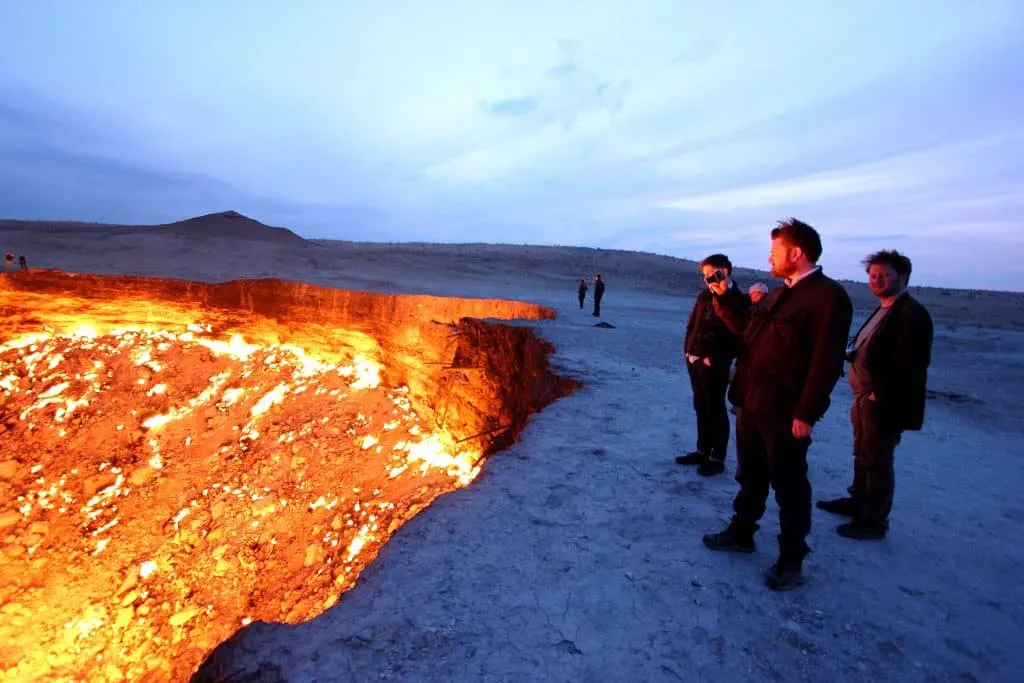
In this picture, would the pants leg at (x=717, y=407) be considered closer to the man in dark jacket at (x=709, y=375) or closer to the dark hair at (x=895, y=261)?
the man in dark jacket at (x=709, y=375)

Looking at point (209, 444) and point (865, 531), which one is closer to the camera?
point (865, 531)

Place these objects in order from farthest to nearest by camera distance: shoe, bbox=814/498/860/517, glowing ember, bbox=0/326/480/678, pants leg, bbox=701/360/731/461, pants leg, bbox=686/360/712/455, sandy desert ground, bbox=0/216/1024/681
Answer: glowing ember, bbox=0/326/480/678
pants leg, bbox=686/360/712/455
pants leg, bbox=701/360/731/461
shoe, bbox=814/498/860/517
sandy desert ground, bbox=0/216/1024/681

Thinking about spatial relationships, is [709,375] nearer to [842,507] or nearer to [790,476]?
[842,507]

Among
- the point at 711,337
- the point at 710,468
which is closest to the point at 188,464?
the point at 710,468

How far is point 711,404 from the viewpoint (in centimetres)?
458

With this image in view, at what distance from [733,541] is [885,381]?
54.3 inches

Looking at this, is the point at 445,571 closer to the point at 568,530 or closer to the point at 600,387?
the point at 568,530

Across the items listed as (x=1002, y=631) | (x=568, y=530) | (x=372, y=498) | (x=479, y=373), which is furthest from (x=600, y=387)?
(x=1002, y=631)

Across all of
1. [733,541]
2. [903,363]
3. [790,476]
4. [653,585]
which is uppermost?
[903,363]

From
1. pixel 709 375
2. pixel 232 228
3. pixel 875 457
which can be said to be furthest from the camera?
pixel 232 228

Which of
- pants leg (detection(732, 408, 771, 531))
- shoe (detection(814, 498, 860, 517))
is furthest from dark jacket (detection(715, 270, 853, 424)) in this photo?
shoe (detection(814, 498, 860, 517))

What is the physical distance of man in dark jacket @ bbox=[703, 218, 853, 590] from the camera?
104 inches

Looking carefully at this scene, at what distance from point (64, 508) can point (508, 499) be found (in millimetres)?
7888

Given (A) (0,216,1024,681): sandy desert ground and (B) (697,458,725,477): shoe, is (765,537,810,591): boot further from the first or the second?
(B) (697,458,725,477): shoe
